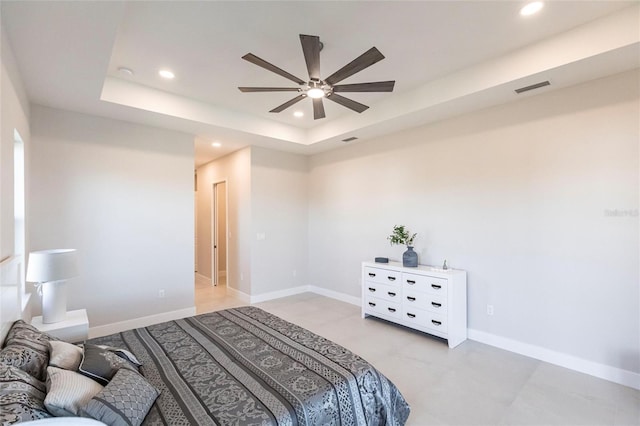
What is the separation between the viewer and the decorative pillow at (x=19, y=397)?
1032 millimetres

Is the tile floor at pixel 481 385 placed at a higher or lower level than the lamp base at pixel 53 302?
lower

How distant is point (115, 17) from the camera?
1938 millimetres

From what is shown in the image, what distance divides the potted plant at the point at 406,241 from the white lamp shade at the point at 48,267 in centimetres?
358

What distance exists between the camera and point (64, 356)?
1582 mm

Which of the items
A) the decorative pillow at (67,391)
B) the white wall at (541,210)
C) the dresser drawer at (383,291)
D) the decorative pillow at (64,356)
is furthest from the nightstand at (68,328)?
the white wall at (541,210)

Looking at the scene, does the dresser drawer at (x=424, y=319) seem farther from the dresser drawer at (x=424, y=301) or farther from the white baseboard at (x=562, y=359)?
the white baseboard at (x=562, y=359)

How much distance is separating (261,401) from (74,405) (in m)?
0.77

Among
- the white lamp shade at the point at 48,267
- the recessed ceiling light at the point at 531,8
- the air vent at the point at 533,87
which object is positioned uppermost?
the recessed ceiling light at the point at 531,8

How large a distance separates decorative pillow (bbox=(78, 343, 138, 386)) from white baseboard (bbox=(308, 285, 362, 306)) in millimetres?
3786

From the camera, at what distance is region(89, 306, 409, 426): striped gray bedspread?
4.63ft

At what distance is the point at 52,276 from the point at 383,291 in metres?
3.51

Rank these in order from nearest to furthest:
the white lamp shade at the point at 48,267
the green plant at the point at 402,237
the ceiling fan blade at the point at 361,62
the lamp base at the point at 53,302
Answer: the ceiling fan blade at the point at 361,62
the white lamp shade at the point at 48,267
the lamp base at the point at 53,302
the green plant at the point at 402,237

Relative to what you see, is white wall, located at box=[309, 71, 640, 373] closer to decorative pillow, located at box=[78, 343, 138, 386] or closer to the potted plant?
the potted plant

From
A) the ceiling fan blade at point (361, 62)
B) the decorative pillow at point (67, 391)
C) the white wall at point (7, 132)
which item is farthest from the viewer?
the ceiling fan blade at point (361, 62)
